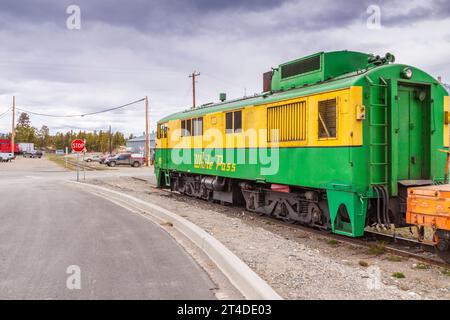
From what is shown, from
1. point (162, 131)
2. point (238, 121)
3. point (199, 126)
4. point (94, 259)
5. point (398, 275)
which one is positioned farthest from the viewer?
point (162, 131)

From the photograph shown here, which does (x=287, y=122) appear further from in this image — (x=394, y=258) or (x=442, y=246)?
(x=442, y=246)

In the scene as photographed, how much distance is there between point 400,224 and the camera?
876cm

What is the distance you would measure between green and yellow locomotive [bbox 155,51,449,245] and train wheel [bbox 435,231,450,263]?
1411 millimetres

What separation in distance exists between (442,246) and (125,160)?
46.4m

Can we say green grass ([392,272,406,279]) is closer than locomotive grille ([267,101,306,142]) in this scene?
Yes

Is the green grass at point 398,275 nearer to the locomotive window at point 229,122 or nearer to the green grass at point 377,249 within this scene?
the green grass at point 377,249

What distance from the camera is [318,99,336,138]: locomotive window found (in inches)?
353

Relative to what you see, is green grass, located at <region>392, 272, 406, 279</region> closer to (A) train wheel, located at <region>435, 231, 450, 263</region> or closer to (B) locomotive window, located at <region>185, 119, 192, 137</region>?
(A) train wheel, located at <region>435, 231, 450, 263</region>

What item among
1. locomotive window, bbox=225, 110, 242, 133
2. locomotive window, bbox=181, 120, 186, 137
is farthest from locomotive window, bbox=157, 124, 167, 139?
locomotive window, bbox=225, 110, 242, 133

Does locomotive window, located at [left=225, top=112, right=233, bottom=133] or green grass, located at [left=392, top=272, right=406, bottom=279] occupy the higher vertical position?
locomotive window, located at [left=225, top=112, right=233, bottom=133]

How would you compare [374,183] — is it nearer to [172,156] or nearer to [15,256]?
[15,256]

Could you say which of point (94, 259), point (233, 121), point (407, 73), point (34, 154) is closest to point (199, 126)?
point (233, 121)

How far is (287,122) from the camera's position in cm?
1048
